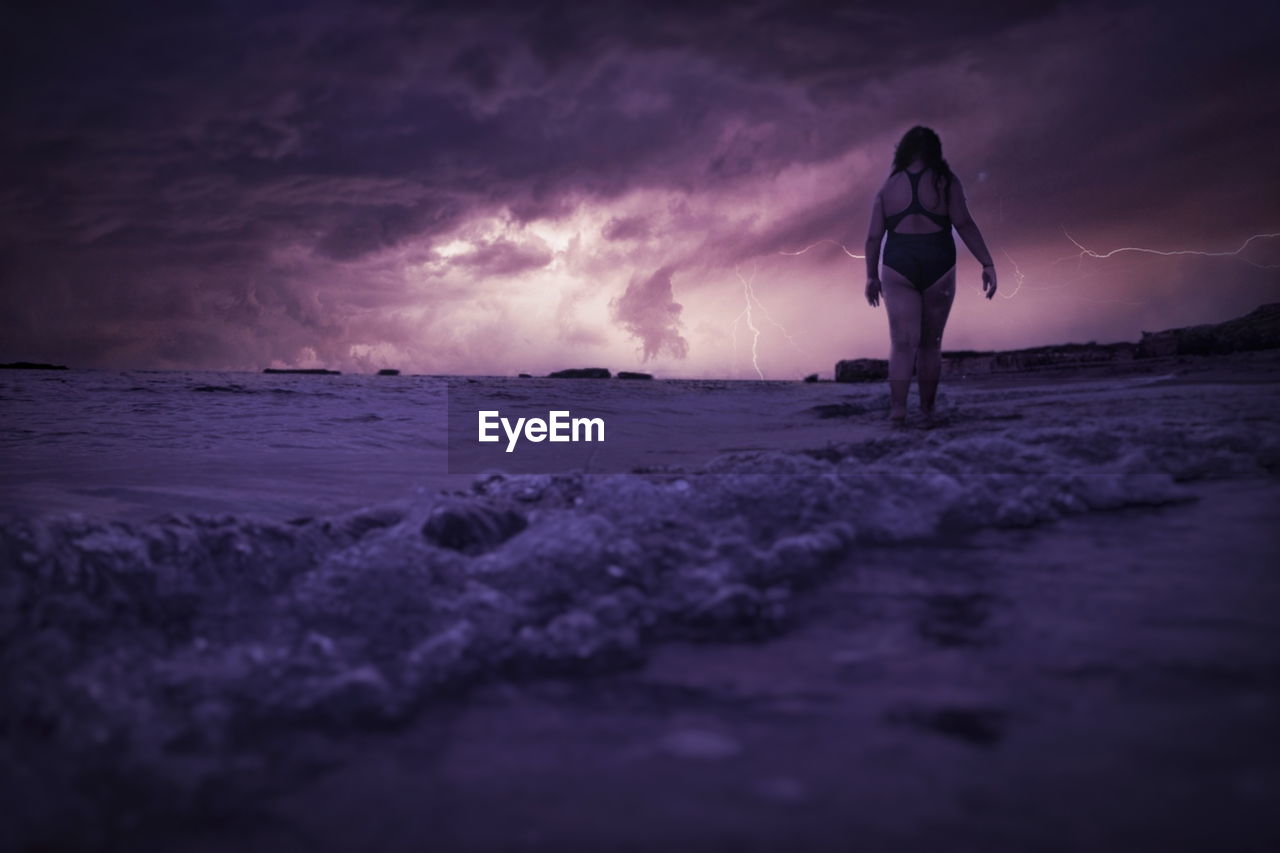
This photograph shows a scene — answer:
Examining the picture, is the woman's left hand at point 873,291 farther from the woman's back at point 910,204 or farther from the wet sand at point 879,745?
the wet sand at point 879,745

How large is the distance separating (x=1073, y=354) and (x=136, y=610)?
18034 mm

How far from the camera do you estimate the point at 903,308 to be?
5.64 m

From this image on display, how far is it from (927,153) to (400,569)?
18.1 feet

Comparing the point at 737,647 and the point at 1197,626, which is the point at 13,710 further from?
the point at 1197,626

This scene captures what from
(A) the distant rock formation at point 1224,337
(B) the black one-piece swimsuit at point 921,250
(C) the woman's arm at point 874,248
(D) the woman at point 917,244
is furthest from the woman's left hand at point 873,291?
(A) the distant rock formation at point 1224,337

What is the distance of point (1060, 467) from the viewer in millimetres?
2898

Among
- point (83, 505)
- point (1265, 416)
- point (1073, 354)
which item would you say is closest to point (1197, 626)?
point (1265, 416)

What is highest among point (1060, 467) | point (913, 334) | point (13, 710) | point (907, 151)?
point (907, 151)

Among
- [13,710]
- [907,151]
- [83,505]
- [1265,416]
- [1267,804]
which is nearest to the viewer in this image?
[1267,804]

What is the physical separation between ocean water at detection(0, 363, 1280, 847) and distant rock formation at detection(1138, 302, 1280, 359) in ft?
29.0

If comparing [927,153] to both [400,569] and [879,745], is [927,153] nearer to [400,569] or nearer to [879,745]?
[400,569]

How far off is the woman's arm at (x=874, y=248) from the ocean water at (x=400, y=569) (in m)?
2.52

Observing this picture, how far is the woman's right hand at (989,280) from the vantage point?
5824 mm

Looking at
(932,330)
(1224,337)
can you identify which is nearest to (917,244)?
(932,330)
